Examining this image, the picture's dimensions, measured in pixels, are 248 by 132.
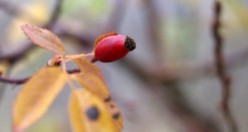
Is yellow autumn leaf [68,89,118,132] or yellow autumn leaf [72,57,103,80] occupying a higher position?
yellow autumn leaf [72,57,103,80]

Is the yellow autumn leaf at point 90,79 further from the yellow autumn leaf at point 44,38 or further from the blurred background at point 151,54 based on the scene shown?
the blurred background at point 151,54

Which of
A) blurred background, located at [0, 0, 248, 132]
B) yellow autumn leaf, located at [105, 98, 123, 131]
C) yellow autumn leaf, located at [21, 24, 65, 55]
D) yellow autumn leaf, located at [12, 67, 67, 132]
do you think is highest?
blurred background, located at [0, 0, 248, 132]

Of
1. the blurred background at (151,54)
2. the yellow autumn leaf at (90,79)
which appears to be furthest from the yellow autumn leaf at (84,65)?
the blurred background at (151,54)

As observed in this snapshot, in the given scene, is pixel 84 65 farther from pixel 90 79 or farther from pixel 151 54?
pixel 151 54

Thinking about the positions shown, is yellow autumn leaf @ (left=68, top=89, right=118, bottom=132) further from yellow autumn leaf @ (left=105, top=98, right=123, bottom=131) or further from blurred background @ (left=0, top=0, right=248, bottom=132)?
blurred background @ (left=0, top=0, right=248, bottom=132)

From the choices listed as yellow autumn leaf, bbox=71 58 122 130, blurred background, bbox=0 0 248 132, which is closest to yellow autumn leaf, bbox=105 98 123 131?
yellow autumn leaf, bbox=71 58 122 130

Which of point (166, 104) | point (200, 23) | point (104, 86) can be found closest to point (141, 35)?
point (200, 23)

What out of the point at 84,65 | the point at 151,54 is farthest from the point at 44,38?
the point at 151,54
